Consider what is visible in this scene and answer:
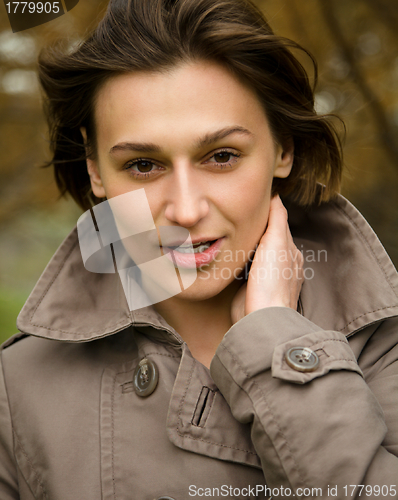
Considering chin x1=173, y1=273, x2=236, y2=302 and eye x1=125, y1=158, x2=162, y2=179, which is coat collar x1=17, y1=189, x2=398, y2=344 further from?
eye x1=125, y1=158, x2=162, y2=179

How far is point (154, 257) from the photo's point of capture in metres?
1.79

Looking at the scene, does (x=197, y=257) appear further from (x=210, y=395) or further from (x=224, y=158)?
(x=210, y=395)

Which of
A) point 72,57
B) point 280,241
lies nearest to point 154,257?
point 280,241

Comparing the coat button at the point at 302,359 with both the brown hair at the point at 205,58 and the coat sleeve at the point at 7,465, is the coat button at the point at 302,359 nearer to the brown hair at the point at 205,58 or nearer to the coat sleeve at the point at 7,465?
the brown hair at the point at 205,58

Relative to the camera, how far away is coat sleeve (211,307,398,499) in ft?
4.04

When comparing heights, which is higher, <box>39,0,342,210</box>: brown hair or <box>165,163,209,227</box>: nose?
<box>39,0,342,210</box>: brown hair

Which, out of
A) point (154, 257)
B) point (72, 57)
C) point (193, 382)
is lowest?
point (193, 382)

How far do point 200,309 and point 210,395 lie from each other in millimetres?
494

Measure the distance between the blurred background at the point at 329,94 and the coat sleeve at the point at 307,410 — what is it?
5.28 ft

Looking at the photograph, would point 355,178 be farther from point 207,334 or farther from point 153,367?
point 153,367

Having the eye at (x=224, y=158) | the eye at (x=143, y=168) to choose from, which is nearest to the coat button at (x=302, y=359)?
the eye at (x=224, y=158)

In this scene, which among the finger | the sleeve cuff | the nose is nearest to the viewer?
the sleeve cuff

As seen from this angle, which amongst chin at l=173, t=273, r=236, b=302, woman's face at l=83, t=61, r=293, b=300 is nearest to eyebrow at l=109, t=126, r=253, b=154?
woman's face at l=83, t=61, r=293, b=300

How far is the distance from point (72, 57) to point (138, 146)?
1.92 feet
